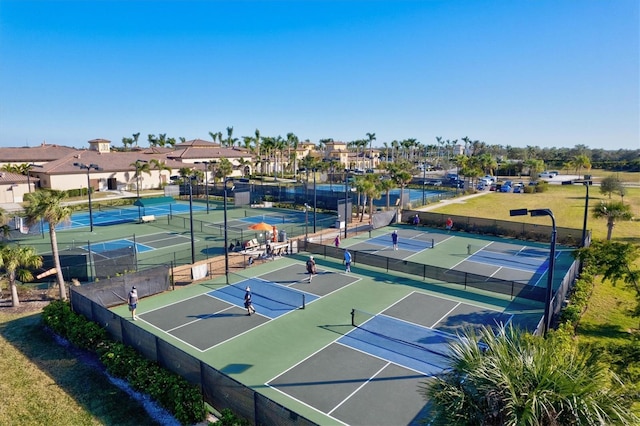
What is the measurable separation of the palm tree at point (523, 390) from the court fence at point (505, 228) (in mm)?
25956

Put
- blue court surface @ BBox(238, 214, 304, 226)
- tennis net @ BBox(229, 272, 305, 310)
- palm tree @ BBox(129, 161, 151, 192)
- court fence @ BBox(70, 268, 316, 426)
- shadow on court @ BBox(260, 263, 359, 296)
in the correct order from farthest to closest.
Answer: palm tree @ BBox(129, 161, 151, 192), blue court surface @ BBox(238, 214, 304, 226), shadow on court @ BBox(260, 263, 359, 296), tennis net @ BBox(229, 272, 305, 310), court fence @ BBox(70, 268, 316, 426)

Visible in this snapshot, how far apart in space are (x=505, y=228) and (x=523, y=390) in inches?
1146

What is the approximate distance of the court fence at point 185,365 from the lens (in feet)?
31.5

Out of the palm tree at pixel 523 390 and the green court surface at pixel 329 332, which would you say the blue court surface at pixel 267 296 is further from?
the palm tree at pixel 523 390

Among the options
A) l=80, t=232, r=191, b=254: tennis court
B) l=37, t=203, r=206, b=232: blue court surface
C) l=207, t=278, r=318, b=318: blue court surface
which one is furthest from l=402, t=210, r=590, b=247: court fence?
l=37, t=203, r=206, b=232: blue court surface

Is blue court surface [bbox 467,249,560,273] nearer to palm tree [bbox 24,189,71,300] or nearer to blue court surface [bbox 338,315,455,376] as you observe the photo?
blue court surface [bbox 338,315,455,376]

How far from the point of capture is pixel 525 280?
2209 cm

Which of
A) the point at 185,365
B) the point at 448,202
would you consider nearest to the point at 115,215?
the point at 185,365

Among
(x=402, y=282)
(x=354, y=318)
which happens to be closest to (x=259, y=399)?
(x=354, y=318)

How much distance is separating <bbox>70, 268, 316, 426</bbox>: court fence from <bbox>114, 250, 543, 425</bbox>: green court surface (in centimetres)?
142

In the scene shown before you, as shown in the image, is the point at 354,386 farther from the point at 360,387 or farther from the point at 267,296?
the point at 267,296

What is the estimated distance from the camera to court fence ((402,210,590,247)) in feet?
96.8

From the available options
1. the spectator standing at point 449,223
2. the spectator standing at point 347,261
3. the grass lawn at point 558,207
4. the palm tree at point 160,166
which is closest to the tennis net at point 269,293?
the spectator standing at point 347,261

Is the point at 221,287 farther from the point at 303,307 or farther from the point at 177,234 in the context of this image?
the point at 177,234
